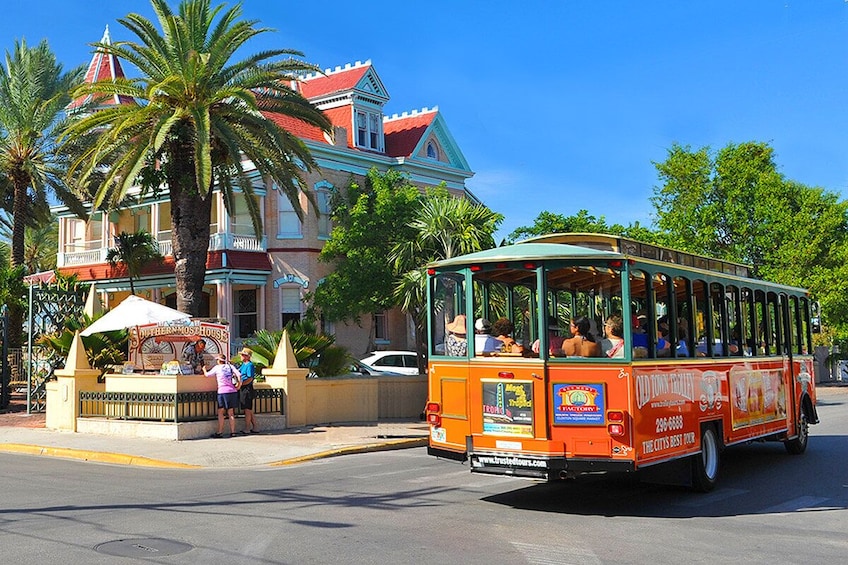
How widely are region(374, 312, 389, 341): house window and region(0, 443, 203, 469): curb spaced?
22.3 m

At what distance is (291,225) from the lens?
3641 cm

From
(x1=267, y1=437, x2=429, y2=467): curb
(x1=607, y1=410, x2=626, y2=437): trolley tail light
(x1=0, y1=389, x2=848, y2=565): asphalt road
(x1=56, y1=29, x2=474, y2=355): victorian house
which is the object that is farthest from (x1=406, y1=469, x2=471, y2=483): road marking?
(x1=56, y1=29, x2=474, y2=355): victorian house

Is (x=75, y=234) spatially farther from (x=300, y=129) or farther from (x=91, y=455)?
(x=91, y=455)

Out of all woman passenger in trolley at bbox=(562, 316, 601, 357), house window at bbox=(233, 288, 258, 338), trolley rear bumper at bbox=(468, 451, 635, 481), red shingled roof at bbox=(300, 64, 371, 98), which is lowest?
trolley rear bumper at bbox=(468, 451, 635, 481)

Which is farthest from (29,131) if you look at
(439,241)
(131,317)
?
(439,241)

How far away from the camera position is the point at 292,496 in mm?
10906

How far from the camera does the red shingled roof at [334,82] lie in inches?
1555

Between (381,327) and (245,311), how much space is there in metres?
6.04

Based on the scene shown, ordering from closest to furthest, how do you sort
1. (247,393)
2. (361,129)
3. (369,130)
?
1. (247,393)
2. (361,129)
3. (369,130)

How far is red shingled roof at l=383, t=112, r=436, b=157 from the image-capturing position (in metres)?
40.8

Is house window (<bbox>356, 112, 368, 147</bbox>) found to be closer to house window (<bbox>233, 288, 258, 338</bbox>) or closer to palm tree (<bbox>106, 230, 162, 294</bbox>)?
house window (<bbox>233, 288, 258, 338</bbox>)

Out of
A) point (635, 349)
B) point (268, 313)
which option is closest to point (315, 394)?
point (635, 349)

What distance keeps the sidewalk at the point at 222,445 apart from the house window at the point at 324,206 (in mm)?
17617

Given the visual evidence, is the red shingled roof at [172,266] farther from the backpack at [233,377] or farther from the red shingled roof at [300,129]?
the backpack at [233,377]
